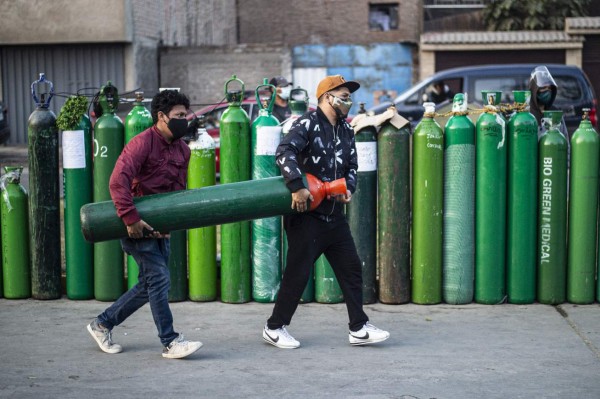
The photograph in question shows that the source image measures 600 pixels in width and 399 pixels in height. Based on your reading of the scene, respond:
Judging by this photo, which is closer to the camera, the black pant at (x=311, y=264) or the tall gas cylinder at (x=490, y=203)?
the black pant at (x=311, y=264)

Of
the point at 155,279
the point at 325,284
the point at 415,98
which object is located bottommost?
the point at 325,284

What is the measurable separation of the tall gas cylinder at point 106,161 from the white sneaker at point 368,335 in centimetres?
205

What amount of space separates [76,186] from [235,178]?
3.86ft

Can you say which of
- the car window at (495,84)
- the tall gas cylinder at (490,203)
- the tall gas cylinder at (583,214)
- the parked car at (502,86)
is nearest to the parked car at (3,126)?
the parked car at (502,86)

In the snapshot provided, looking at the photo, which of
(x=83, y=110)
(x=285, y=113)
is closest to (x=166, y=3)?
(x=285, y=113)

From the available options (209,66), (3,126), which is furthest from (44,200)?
(209,66)

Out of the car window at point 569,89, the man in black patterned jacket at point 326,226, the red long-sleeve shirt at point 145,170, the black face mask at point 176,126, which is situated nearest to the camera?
the red long-sleeve shirt at point 145,170

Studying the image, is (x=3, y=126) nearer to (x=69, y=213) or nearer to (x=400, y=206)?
(x=69, y=213)

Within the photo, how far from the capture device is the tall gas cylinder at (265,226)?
663 centimetres

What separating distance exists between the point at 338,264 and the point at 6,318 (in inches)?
95.9

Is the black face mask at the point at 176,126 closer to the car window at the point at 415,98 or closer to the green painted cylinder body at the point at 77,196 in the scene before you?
the green painted cylinder body at the point at 77,196

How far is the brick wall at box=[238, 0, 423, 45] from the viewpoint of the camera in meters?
29.3

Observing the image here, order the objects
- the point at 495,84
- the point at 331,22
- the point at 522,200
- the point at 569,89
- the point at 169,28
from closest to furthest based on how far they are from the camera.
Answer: the point at 522,200, the point at 569,89, the point at 495,84, the point at 169,28, the point at 331,22

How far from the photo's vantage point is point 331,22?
2986 cm
